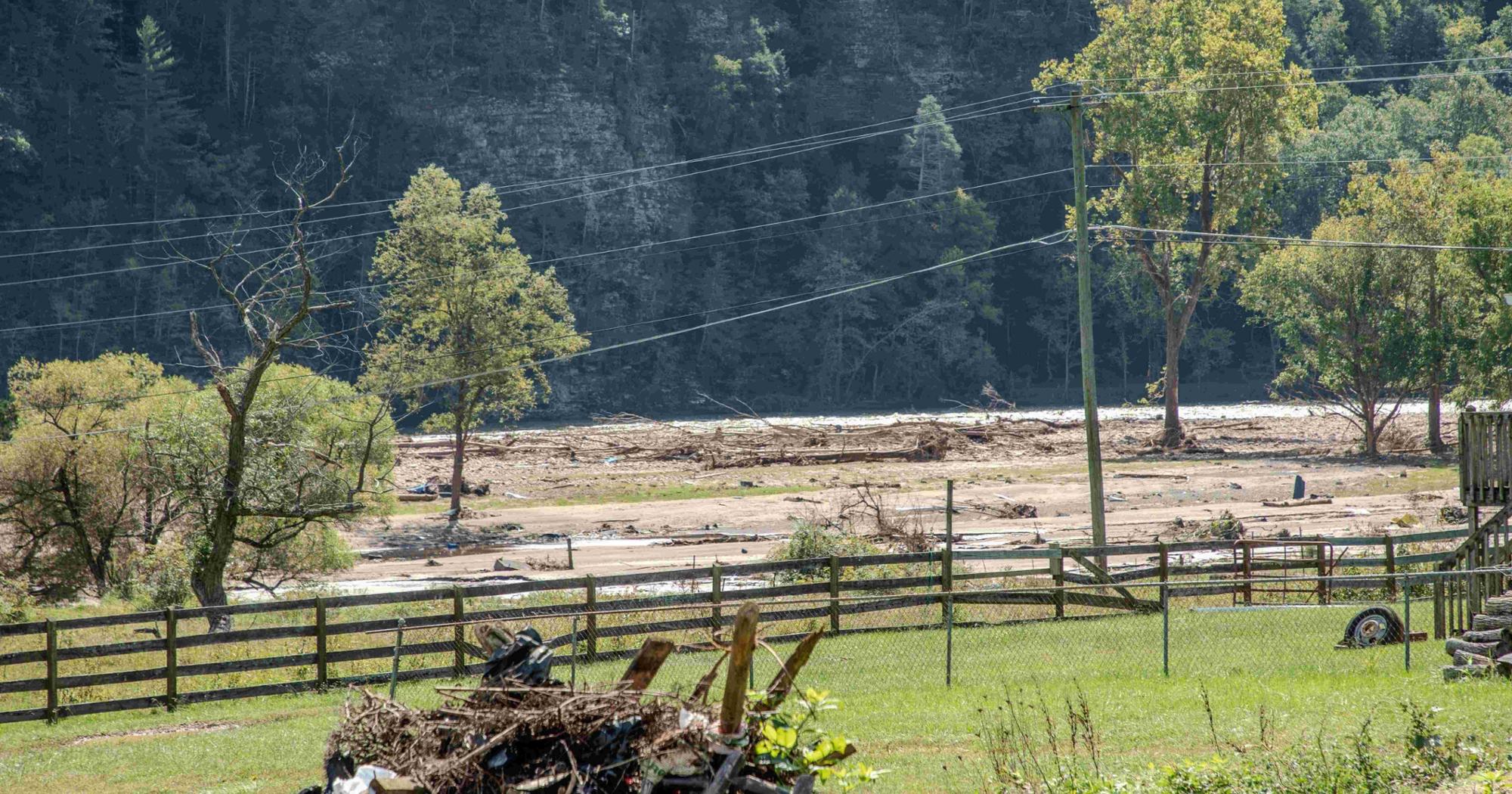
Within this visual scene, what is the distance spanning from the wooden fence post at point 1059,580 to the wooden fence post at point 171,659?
13.1 metres

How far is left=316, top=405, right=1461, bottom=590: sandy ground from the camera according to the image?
34.2m

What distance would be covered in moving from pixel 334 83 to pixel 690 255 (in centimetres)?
2986

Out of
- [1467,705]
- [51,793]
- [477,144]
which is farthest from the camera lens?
[477,144]

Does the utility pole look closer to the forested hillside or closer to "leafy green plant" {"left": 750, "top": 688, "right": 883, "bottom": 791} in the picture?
"leafy green plant" {"left": 750, "top": 688, "right": 883, "bottom": 791}

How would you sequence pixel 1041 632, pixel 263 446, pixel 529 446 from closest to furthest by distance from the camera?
pixel 1041 632
pixel 263 446
pixel 529 446

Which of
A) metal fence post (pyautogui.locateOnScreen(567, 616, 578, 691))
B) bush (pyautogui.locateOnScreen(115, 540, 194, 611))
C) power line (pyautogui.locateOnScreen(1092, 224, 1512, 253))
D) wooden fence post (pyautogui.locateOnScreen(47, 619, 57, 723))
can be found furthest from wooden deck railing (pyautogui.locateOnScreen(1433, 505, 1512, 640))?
bush (pyautogui.locateOnScreen(115, 540, 194, 611))

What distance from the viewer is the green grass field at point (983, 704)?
1182cm

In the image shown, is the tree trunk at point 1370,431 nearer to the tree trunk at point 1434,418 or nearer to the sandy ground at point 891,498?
the sandy ground at point 891,498

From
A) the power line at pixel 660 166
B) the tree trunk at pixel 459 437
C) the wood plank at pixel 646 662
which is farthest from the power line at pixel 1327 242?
the wood plank at pixel 646 662

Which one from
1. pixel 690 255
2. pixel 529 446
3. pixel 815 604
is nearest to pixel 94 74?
pixel 690 255

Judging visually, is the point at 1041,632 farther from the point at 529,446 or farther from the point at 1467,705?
the point at 529,446

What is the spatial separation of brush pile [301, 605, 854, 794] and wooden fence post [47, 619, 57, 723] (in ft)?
32.5

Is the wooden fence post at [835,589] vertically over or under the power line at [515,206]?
under

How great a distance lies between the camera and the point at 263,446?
27391 mm
